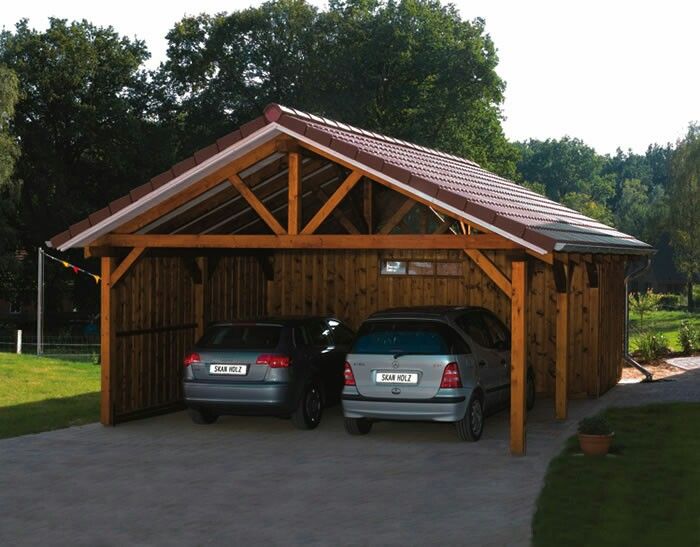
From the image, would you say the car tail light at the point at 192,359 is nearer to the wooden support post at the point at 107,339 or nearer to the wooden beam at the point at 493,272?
the wooden support post at the point at 107,339

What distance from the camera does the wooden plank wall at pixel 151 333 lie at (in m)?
13.4

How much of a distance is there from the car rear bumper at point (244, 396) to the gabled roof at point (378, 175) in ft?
8.15

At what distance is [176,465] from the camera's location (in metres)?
10.5

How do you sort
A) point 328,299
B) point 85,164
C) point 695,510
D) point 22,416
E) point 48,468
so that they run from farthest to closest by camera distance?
point 85,164
point 328,299
point 22,416
point 48,468
point 695,510

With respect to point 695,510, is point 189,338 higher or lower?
higher

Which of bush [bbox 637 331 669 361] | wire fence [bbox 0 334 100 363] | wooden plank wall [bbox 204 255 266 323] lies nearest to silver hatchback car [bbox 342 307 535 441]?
wooden plank wall [bbox 204 255 266 323]

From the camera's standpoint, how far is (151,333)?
555 inches

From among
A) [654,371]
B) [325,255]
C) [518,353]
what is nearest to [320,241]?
[518,353]

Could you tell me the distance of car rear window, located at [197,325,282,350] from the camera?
12256mm

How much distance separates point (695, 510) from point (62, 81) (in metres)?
39.9

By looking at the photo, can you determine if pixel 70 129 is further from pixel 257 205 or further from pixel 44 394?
pixel 257 205

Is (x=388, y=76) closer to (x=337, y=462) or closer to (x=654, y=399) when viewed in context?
(x=654, y=399)

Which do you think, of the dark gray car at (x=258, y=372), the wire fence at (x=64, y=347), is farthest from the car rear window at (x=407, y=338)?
the wire fence at (x=64, y=347)

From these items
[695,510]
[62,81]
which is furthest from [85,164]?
[695,510]
